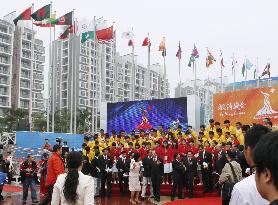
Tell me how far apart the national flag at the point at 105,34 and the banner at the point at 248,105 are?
8.23 m

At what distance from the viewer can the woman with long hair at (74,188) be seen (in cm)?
393

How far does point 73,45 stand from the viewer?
3039 inches

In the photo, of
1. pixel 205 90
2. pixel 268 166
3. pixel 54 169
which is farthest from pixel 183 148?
pixel 205 90

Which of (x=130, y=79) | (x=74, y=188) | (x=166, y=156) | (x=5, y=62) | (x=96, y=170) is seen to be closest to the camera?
(x=74, y=188)

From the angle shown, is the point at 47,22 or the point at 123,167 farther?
the point at 47,22

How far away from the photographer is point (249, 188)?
8.13 ft

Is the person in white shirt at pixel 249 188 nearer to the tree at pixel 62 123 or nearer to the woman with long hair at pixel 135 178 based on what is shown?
the woman with long hair at pixel 135 178

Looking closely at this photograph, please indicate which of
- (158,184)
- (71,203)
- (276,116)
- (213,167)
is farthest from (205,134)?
(71,203)

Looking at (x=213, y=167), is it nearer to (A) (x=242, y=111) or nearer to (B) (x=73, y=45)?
(A) (x=242, y=111)

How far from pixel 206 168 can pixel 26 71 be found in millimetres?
59809

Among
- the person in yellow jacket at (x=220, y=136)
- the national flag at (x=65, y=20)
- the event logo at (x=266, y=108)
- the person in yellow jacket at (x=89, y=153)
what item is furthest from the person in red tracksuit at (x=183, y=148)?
the national flag at (x=65, y=20)

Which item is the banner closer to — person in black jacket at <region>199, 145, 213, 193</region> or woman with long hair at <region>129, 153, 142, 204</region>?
person in black jacket at <region>199, 145, 213, 193</region>

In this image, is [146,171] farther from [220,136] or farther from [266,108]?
[266,108]

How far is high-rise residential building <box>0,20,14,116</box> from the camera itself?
6206cm
